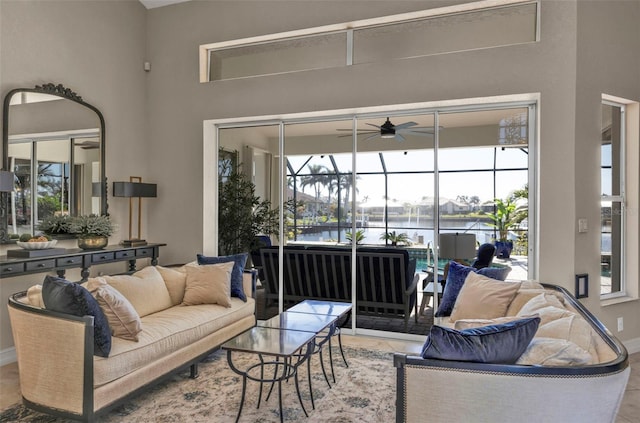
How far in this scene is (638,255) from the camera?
407cm

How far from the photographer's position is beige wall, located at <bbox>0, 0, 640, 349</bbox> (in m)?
3.71

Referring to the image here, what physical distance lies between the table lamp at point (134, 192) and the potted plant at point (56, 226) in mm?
546

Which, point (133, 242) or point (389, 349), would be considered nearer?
point (389, 349)

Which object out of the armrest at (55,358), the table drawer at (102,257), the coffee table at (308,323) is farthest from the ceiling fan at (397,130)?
the armrest at (55,358)

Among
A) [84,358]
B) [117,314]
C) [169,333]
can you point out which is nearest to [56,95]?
[117,314]

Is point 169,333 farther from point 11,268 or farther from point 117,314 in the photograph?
point 11,268

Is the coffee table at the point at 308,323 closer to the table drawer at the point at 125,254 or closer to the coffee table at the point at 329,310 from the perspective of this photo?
the coffee table at the point at 329,310

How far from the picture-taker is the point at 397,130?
4426 mm

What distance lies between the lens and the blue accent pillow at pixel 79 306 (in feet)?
8.15

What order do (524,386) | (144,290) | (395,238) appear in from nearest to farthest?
(524,386)
(144,290)
(395,238)

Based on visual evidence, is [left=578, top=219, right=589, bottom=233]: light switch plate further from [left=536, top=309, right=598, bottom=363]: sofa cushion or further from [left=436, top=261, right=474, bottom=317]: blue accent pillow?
[left=536, top=309, right=598, bottom=363]: sofa cushion

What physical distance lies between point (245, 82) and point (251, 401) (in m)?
3.35

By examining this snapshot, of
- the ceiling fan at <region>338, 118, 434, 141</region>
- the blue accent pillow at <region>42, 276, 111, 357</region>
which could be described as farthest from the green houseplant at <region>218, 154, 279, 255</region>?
the blue accent pillow at <region>42, 276, 111, 357</region>

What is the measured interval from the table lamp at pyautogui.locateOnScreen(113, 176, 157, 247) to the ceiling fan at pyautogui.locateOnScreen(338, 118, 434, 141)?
2.55 m
